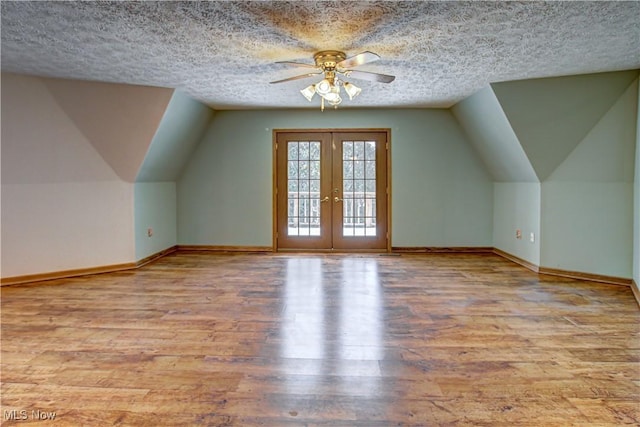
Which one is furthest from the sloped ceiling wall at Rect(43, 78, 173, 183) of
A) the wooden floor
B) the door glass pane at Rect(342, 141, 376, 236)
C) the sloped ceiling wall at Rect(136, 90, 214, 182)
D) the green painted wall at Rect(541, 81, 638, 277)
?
the green painted wall at Rect(541, 81, 638, 277)

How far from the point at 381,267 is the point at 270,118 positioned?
313cm

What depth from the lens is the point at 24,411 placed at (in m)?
2.29

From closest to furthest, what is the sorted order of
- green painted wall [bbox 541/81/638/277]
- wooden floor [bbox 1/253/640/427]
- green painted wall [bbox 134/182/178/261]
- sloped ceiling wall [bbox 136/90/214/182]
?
wooden floor [bbox 1/253/640/427] → green painted wall [bbox 541/81/638/277] → sloped ceiling wall [bbox 136/90/214/182] → green painted wall [bbox 134/182/178/261]

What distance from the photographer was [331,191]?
7.26 meters

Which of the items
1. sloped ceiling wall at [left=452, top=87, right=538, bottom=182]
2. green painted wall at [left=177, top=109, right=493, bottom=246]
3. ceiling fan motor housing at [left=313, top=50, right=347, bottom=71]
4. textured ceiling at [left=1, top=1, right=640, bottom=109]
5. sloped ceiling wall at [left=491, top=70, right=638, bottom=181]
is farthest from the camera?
green painted wall at [left=177, top=109, right=493, bottom=246]

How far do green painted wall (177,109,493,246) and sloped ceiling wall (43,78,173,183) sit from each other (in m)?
1.82

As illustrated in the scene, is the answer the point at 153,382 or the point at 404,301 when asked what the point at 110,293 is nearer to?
the point at 153,382

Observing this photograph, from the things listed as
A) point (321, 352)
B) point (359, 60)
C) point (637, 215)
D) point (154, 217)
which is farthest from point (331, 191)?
point (321, 352)

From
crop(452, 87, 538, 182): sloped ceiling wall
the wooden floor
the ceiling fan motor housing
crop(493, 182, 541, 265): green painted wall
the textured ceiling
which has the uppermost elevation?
the textured ceiling

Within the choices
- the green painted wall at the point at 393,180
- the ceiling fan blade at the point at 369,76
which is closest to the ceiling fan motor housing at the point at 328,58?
the ceiling fan blade at the point at 369,76

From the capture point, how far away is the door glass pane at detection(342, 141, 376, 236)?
723 cm

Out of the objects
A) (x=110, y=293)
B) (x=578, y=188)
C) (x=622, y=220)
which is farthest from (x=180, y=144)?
(x=622, y=220)

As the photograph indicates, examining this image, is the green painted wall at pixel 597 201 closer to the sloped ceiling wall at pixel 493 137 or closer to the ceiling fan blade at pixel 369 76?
the sloped ceiling wall at pixel 493 137

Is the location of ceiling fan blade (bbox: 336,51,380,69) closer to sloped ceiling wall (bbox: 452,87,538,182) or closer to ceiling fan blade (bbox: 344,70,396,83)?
ceiling fan blade (bbox: 344,70,396,83)
